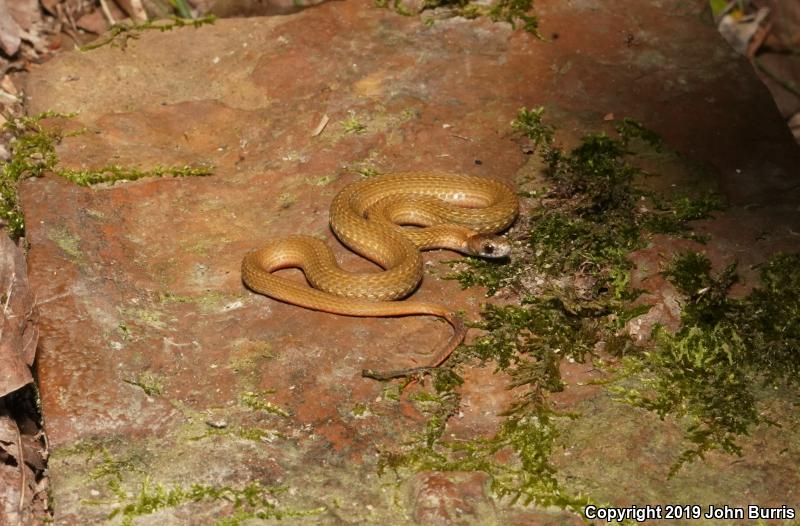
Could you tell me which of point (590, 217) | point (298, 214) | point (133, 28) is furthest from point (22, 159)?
point (590, 217)

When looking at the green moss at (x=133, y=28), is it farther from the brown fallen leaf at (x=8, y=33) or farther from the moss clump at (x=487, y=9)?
the moss clump at (x=487, y=9)

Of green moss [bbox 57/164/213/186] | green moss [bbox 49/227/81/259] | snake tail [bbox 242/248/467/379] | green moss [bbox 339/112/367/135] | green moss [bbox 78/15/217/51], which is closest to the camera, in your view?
snake tail [bbox 242/248/467/379]

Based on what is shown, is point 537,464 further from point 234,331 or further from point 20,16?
point 20,16

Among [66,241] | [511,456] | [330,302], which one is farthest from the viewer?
[66,241]

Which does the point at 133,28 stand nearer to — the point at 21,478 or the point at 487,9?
the point at 487,9

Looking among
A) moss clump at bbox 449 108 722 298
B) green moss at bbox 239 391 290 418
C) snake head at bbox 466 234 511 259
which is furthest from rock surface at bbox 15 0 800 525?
snake head at bbox 466 234 511 259

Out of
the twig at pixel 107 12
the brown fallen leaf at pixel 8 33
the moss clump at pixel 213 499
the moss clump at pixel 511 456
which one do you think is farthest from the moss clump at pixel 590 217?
the brown fallen leaf at pixel 8 33

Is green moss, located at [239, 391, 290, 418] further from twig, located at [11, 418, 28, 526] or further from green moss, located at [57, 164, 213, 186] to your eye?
green moss, located at [57, 164, 213, 186]
